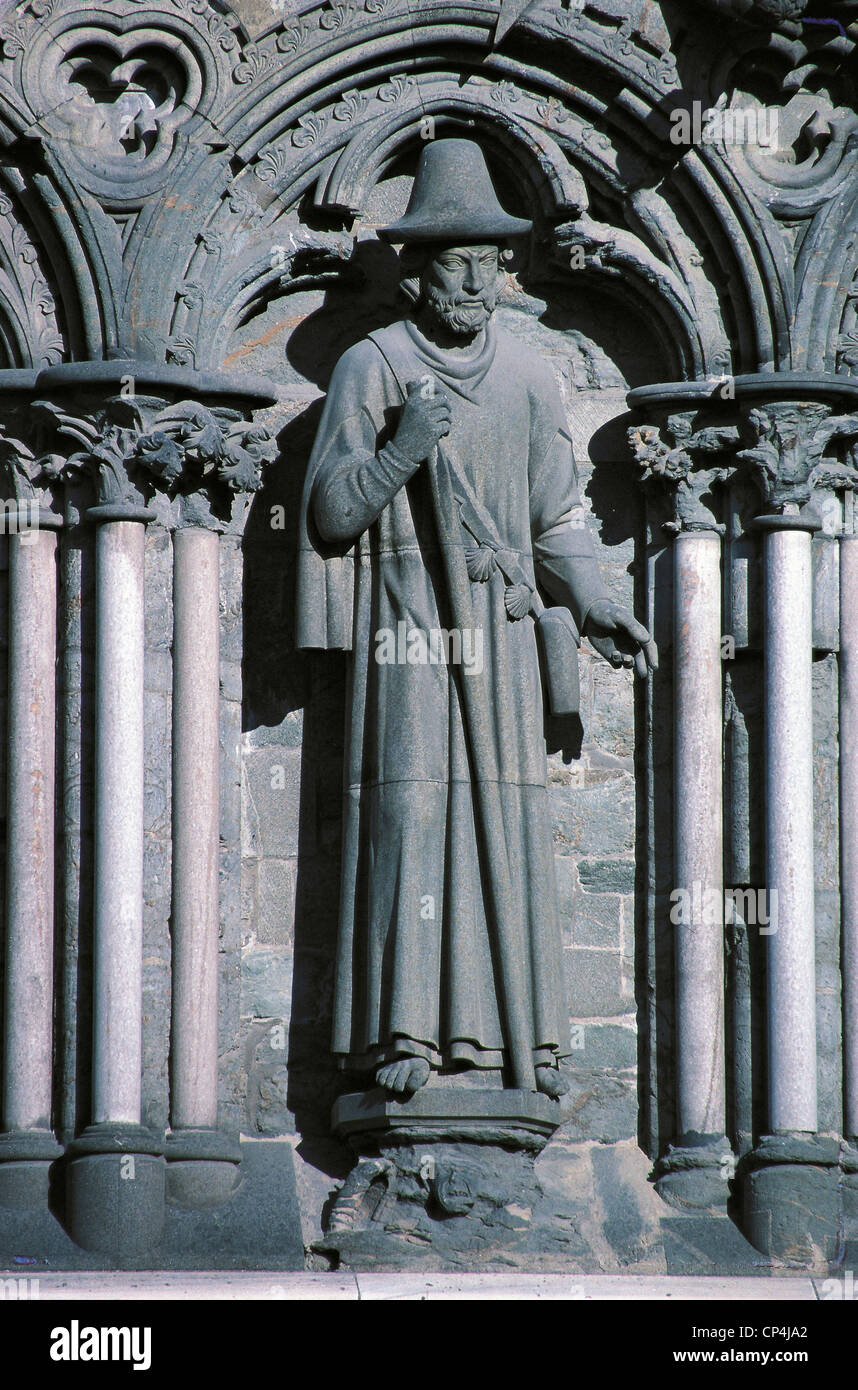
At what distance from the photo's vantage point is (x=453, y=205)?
8.78 m

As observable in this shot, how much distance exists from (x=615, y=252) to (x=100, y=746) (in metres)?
2.22

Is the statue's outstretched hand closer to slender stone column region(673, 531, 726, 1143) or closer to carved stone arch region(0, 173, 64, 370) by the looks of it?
slender stone column region(673, 531, 726, 1143)

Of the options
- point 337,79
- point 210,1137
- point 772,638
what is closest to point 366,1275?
point 210,1137

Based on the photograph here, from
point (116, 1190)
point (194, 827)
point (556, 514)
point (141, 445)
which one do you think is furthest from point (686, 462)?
point (116, 1190)

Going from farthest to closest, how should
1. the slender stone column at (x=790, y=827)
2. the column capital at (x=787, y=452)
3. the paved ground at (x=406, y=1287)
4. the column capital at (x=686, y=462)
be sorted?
the column capital at (x=686, y=462) → the column capital at (x=787, y=452) → the slender stone column at (x=790, y=827) → the paved ground at (x=406, y=1287)

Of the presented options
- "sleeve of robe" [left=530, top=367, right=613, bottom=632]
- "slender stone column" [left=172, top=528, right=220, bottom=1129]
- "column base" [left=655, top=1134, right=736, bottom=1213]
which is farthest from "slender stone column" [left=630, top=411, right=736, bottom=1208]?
"slender stone column" [left=172, top=528, right=220, bottom=1129]

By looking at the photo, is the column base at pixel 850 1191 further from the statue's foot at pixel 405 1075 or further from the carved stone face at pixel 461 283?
the carved stone face at pixel 461 283

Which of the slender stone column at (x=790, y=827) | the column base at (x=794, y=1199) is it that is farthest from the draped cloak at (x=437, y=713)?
the column base at (x=794, y=1199)

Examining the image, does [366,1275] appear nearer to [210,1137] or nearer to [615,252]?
[210,1137]

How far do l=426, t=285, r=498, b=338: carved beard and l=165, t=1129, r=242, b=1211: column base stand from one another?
2.52 m

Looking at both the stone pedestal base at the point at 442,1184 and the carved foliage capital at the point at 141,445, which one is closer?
the stone pedestal base at the point at 442,1184

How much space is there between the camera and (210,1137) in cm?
859

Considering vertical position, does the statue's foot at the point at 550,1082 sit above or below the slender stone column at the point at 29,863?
below

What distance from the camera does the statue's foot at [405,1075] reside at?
8359mm
